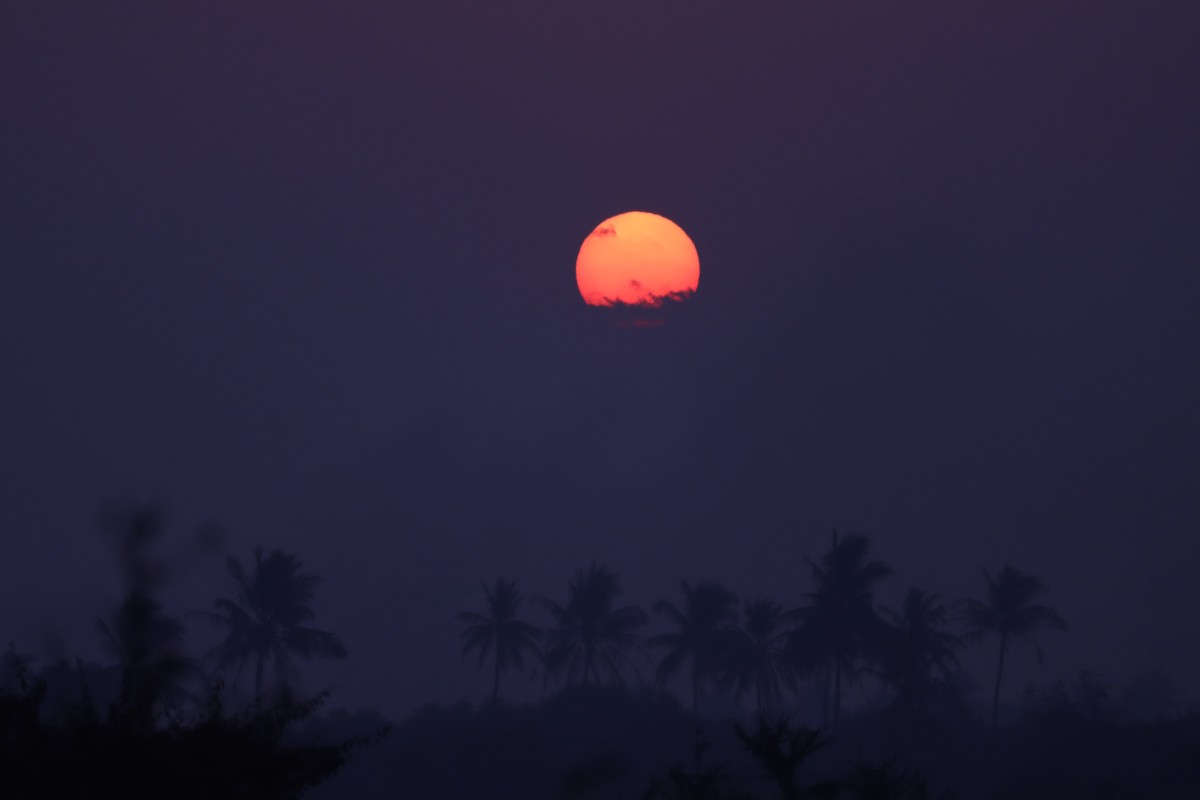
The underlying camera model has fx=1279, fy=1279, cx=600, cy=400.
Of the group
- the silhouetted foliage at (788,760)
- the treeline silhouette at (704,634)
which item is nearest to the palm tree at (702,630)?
the treeline silhouette at (704,634)

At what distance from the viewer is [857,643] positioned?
63312 mm

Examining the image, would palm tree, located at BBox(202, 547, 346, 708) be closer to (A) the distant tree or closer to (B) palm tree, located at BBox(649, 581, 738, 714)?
(B) palm tree, located at BBox(649, 581, 738, 714)

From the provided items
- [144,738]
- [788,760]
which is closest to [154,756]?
[144,738]

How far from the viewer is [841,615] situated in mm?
63250

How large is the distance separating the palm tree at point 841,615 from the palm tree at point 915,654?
1174 millimetres

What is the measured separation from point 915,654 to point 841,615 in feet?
13.0

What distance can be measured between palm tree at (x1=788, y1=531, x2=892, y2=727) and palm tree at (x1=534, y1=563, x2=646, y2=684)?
1181 centimetres

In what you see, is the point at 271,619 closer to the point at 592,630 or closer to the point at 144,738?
the point at 592,630

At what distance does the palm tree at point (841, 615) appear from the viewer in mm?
62938

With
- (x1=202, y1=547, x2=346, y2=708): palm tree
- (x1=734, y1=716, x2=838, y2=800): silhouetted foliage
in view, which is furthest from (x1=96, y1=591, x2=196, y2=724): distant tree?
(x1=202, y1=547, x2=346, y2=708): palm tree

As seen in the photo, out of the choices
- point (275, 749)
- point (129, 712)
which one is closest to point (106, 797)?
point (129, 712)

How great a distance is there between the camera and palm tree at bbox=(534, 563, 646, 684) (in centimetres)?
7244

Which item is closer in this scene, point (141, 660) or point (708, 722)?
point (141, 660)

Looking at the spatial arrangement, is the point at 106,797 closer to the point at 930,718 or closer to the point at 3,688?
the point at 3,688
